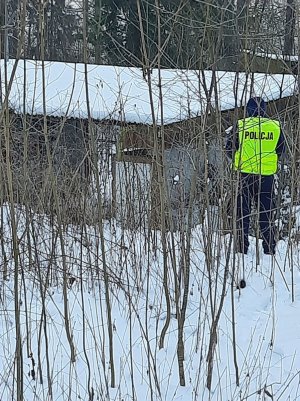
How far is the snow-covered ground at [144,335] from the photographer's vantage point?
3.57m

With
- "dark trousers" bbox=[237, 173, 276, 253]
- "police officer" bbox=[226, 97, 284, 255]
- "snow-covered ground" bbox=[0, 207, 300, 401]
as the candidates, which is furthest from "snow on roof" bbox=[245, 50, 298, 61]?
"snow-covered ground" bbox=[0, 207, 300, 401]

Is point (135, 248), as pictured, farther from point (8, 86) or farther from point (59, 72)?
point (59, 72)

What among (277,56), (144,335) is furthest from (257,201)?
(144,335)

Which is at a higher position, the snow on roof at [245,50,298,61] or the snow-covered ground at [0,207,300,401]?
the snow on roof at [245,50,298,61]

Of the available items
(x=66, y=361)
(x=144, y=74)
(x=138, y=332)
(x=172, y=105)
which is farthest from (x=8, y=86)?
(x=172, y=105)

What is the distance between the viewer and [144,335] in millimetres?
3594

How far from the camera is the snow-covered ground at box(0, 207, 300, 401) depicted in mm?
3570

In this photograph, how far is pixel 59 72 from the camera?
13867mm

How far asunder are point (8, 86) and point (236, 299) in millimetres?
3082

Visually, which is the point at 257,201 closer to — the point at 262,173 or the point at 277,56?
the point at 262,173

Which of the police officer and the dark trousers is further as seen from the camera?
the dark trousers

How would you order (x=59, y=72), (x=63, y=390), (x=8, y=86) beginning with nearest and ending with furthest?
(x=8, y=86) < (x=63, y=390) < (x=59, y=72)

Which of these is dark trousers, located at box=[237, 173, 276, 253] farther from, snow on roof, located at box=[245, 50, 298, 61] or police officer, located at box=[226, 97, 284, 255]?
snow on roof, located at box=[245, 50, 298, 61]

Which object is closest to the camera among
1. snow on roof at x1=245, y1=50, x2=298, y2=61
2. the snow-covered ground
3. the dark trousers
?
the snow-covered ground
